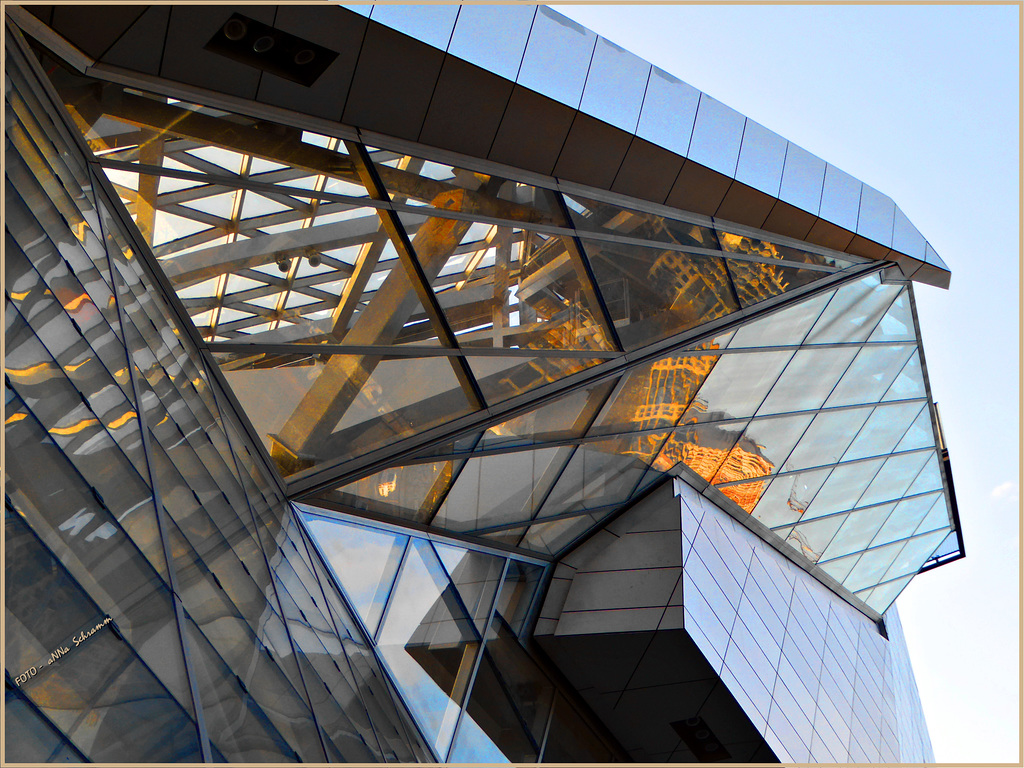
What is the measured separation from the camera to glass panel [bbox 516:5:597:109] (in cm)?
907

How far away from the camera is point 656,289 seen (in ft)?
40.6

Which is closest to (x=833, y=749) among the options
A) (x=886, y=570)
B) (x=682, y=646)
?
(x=682, y=646)

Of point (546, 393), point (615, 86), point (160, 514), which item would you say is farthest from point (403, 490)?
point (615, 86)

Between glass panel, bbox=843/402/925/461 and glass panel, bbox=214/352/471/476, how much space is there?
11822 millimetres

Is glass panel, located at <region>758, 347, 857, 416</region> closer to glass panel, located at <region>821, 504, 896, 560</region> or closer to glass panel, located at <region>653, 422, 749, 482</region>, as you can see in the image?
glass panel, located at <region>653, 422, 749, 482</region>

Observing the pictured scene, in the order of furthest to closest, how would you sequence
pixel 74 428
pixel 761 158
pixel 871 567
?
pixel 871 567 < pixel 761 158 < pixel 74 428

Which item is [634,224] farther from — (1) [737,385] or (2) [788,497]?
(2) [788,497]

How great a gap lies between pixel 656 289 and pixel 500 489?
4150 mm

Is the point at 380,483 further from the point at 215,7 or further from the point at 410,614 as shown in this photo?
the point at 215,7

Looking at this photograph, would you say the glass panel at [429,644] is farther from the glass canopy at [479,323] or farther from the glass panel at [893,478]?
the glass panel at [893,478]

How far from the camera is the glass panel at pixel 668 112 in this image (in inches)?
404

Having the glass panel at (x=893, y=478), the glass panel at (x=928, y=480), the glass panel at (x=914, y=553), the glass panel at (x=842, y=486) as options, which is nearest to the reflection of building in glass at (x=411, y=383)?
the glass panel at (x=842, y=486)

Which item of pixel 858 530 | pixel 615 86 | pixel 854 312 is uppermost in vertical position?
pixel 615 86

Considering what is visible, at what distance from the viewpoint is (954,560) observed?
2767 centimetres
